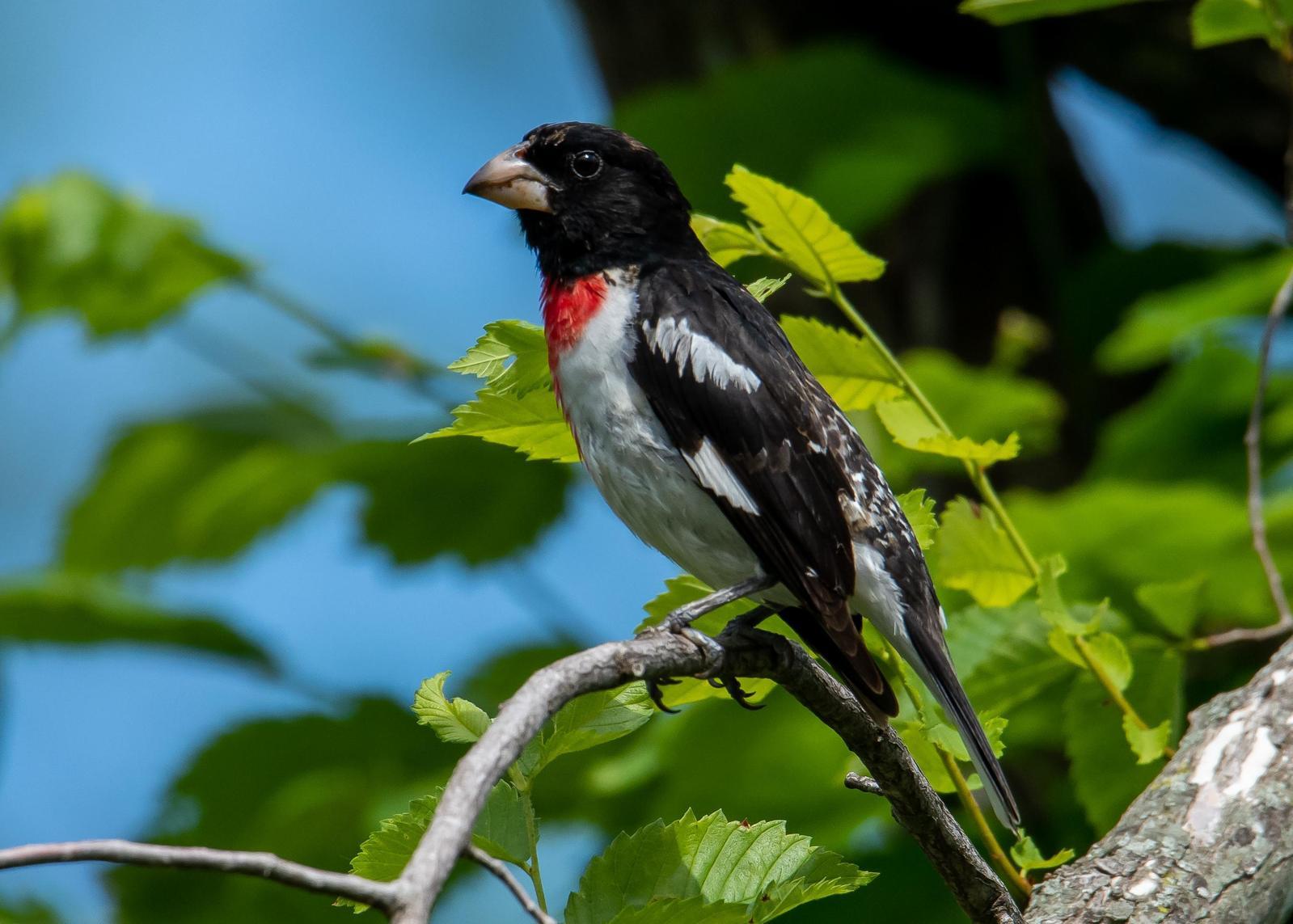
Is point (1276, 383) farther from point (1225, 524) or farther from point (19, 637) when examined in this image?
point (19, 637)

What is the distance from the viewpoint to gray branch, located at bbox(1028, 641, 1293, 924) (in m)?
2.17

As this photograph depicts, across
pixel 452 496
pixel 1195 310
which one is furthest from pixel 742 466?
pixel 1195 310

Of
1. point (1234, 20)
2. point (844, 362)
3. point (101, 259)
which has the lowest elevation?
point (844, 362)

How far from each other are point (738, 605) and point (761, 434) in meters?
0.33

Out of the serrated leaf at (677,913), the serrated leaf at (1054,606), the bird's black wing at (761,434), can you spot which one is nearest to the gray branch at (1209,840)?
the serrated leaf at (1054,606)

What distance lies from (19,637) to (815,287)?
3.43 metres

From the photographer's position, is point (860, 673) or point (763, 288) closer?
point (860, 673)

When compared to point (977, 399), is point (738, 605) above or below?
above

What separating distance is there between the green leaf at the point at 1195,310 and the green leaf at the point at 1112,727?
5.58 ft

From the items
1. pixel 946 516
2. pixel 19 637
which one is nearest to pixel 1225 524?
pixel 946 516

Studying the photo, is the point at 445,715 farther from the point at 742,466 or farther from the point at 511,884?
the point at 742,466

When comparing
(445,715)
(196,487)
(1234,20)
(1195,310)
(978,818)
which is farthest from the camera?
(196,487)

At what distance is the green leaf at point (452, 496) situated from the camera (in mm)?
4500

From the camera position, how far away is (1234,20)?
105 inches
